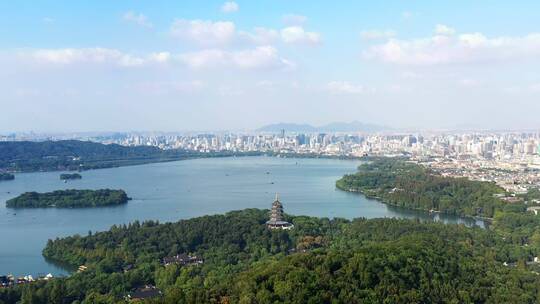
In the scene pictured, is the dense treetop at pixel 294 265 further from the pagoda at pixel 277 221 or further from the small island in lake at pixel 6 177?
the small island in lake at pixel 6 177

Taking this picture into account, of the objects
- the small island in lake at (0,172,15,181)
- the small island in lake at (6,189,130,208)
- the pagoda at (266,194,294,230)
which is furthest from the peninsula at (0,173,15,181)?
the pagoda at (266,194,294,230)

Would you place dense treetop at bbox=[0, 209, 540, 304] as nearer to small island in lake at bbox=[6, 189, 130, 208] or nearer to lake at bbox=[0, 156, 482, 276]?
lake at bbox=[0, 156, 482, 276]

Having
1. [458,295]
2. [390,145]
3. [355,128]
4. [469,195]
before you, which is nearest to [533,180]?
[469,195]

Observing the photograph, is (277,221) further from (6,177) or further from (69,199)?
(6,177)

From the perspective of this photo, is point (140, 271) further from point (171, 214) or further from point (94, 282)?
point (171, 214)

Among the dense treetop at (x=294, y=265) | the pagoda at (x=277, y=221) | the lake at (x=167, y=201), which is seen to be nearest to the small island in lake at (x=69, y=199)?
the lake at (x=167, y=201)

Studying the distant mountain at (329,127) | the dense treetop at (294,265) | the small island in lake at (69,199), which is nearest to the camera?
the dense treetop at (294,265)

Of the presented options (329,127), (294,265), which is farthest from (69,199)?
(329,127)
